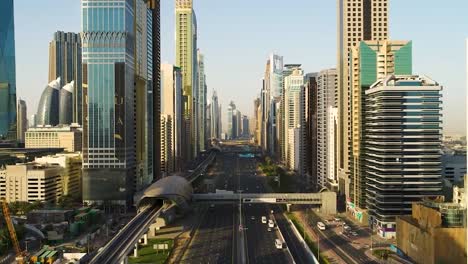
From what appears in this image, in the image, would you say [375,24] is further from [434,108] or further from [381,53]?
[434,108]

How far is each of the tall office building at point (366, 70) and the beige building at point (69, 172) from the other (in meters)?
72.3

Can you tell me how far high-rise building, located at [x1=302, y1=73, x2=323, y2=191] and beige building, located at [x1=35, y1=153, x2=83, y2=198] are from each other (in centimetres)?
6936

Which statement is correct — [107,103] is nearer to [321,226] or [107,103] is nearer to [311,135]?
[321,226]

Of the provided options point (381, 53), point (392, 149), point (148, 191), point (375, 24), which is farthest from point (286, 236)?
point (375, 24)

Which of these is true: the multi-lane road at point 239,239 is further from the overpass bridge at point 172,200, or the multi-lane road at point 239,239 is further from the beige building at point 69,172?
the beige building at point 69,172

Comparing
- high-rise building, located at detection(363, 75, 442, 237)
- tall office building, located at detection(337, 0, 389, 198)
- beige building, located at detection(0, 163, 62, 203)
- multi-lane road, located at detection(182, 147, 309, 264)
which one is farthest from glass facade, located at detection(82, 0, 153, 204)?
high-rise building, located at detection(363, 75, 442, 237)

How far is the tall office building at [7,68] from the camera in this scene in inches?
3979

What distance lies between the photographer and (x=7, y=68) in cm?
10256

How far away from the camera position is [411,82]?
3676 inches

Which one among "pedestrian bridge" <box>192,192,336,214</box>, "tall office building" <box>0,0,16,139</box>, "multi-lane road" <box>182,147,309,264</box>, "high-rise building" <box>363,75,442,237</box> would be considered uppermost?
"tall office building" <box>0,0,16,139</box>

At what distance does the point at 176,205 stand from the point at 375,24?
59.9 m

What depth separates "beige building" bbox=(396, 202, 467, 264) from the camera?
68.4 metres

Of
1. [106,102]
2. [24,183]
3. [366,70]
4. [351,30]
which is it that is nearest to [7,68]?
[106,102]

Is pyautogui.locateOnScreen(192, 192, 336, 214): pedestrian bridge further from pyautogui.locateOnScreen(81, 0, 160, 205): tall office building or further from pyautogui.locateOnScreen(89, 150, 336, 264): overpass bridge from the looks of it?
pyautogui.locateOnScreen(81, 0, 160, 205): tall office building
